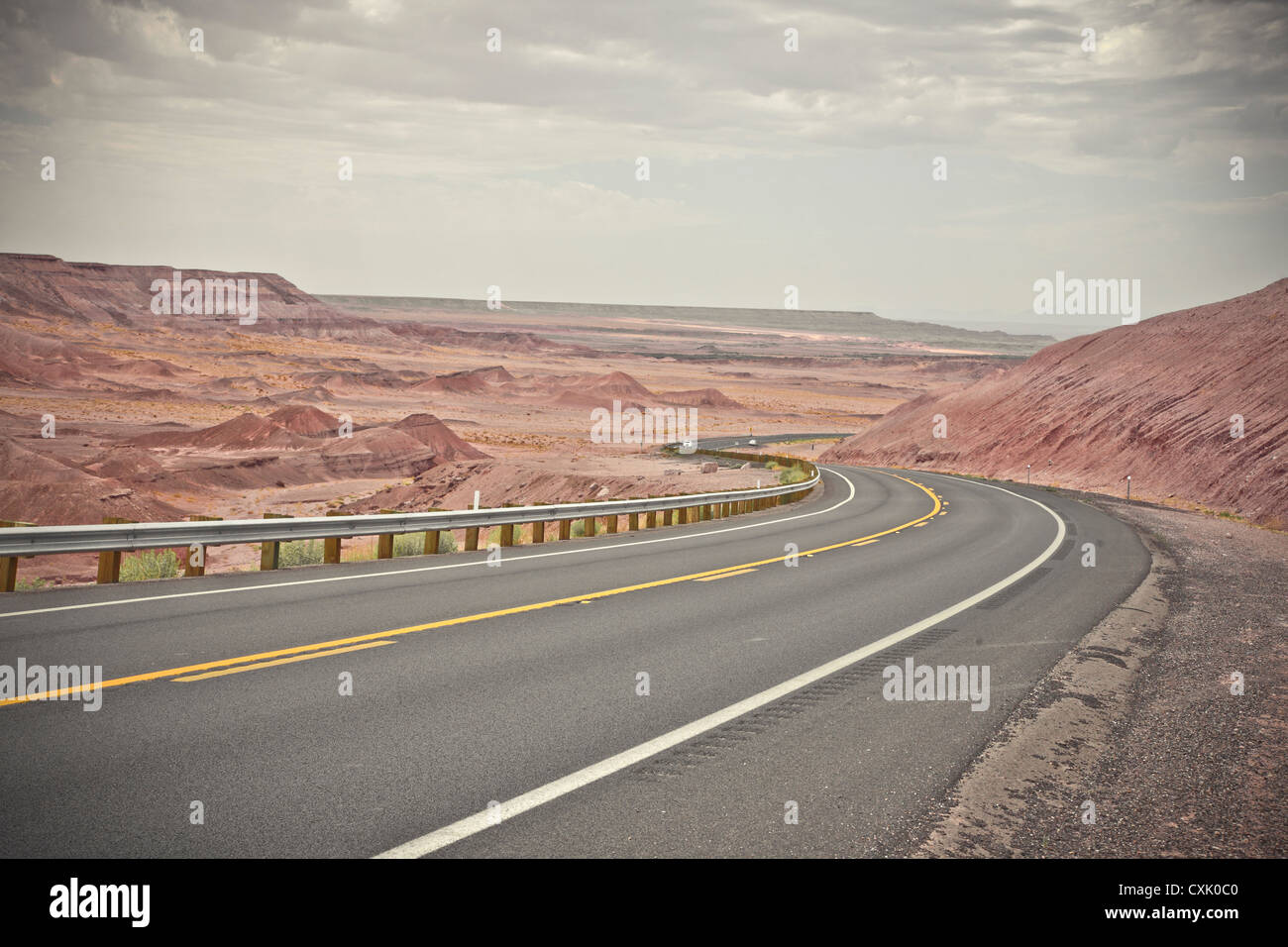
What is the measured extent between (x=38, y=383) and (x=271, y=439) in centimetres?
5311

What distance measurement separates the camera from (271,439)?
59938 mm

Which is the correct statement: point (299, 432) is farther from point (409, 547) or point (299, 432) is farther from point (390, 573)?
point (390, 573)

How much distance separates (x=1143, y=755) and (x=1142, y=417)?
51.1 m

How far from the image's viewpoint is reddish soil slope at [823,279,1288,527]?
39969mm

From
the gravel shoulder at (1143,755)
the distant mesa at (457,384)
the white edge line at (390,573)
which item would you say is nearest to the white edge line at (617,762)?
the gravel shoulder at (1143,755)

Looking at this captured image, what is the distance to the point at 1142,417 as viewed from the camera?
170ft

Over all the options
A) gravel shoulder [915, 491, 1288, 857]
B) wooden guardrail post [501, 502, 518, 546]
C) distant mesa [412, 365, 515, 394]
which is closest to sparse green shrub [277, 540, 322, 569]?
wooden guardrail post [501, 502, 518, 546]

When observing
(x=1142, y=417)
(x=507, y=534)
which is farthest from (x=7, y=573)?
(x=1142, y=417)

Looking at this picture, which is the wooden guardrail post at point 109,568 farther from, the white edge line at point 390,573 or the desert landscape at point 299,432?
the desert landscape at point 299,432
